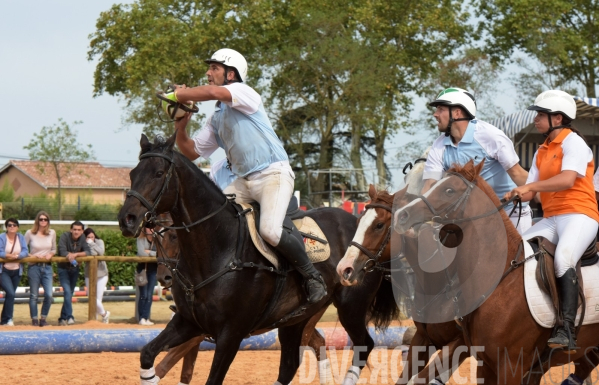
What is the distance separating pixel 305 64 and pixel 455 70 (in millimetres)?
7541

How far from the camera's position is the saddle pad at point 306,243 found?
6.85 meters

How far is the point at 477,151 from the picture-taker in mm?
6820

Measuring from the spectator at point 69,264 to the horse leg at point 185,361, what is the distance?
677 cm

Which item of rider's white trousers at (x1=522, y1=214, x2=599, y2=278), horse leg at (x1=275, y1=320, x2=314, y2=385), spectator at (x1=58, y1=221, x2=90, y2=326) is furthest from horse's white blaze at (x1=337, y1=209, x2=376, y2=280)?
spectator at (x1=58, y1=221, x2=90, y2=326)

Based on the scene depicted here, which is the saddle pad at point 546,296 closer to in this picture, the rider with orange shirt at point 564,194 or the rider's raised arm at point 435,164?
the rider with orange shirt at point 564,194

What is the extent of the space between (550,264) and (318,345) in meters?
4.13

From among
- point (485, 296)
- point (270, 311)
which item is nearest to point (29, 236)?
point (270, 311)

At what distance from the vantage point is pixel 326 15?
39.0 m

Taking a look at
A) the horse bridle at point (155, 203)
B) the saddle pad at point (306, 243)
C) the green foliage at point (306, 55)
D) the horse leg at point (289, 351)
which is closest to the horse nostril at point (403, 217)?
the saddle pad at point (306, 243)

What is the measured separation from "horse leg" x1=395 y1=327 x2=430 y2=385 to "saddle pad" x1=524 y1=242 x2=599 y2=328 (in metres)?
1.36

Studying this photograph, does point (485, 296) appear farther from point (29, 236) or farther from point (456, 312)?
point (29, 236)

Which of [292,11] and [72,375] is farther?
[292,11]

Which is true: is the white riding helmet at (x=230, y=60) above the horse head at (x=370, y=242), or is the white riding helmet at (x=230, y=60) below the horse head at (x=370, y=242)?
above

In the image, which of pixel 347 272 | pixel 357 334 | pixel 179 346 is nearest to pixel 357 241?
pixel 347 272
